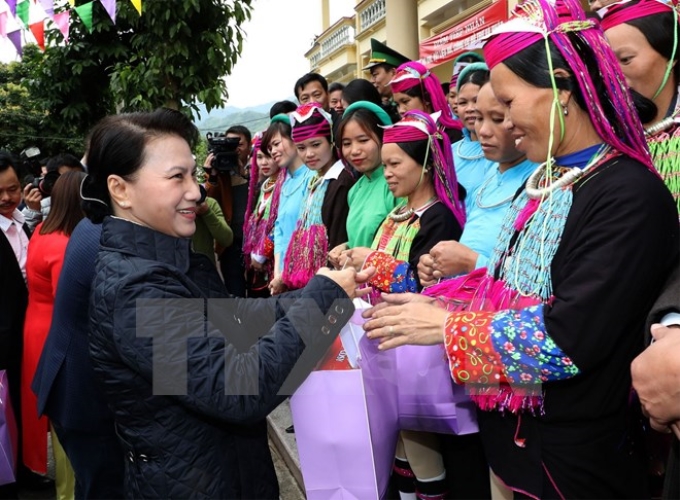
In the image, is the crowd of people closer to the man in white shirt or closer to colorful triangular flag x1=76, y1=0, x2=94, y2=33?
the man in white shirt

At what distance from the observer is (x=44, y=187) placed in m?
4.73

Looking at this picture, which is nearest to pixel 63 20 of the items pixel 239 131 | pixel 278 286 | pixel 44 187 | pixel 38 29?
pixel 38 29

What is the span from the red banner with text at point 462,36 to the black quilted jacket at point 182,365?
10.3 meters

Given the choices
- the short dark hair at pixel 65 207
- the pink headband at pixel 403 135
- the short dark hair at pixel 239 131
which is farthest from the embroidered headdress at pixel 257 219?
the pink headband at pixel 403 135

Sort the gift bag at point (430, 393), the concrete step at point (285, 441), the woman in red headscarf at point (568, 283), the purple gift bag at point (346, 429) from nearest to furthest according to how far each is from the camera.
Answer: the woman in red headscarf at point (568, 283)
the purple gift bag at point (346, 429)
the gift bag at point (430, 393)
the concrete step at point (285, 441)

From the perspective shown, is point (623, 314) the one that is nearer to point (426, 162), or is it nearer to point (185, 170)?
point (185, 170)

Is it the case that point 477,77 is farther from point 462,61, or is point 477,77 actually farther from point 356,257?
point 356,257

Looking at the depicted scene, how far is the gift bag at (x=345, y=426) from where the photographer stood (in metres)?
1.53

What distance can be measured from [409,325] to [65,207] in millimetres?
2337

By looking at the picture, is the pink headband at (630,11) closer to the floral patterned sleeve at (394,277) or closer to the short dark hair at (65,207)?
the floral patterned sleeve at (394,277)

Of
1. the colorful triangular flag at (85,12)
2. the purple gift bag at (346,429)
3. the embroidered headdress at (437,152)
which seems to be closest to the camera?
the purple gift bag at (346,429)

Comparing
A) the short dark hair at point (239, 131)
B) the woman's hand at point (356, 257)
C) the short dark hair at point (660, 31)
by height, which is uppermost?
the short dark hair at point (239, 131)

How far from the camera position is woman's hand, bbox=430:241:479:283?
200 centimetres

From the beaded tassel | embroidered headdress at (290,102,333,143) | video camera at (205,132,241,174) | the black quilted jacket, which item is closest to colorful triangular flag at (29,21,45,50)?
video camera at (205,132,241,174)
